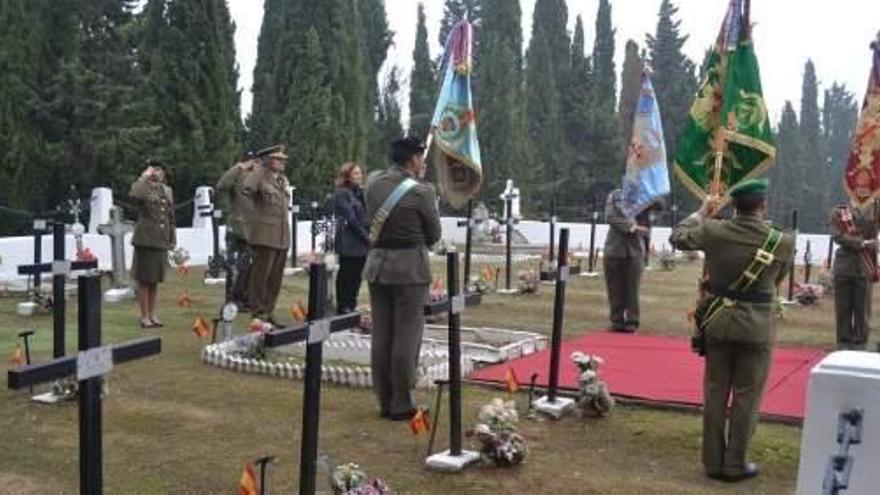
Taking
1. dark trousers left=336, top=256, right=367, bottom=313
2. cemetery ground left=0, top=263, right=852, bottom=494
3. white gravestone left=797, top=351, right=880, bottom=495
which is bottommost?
cemetery ground left=0, top=263, right=852, bottom=494

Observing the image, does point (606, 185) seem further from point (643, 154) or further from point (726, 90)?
point (726, 90)

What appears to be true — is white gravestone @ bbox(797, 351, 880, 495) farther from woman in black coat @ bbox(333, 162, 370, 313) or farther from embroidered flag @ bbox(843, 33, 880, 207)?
woman in black coat @ bbox(333, 162, 370, 313)

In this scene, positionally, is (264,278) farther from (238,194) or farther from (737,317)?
(737,317)

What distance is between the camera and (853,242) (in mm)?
9500

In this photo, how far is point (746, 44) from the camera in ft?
21.7

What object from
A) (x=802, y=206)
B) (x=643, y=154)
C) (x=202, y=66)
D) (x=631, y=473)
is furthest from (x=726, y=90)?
(x=802, y=206)

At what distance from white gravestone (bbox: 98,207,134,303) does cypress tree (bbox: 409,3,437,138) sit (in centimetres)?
2565

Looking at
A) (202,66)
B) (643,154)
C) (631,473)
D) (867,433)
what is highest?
(202,66)

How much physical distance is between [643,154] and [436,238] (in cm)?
399

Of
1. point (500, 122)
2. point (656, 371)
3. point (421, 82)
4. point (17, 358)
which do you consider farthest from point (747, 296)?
point (421, 82)

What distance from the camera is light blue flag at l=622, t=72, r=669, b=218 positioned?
1016 cm

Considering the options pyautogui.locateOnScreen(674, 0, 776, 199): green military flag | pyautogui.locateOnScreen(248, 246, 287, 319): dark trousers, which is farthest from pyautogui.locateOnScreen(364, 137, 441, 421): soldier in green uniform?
pyautogui.locateOnScreen(248, 246, 287, 319): dark trousers

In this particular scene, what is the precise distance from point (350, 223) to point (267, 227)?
844mm

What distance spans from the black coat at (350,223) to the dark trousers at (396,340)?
3.50m
